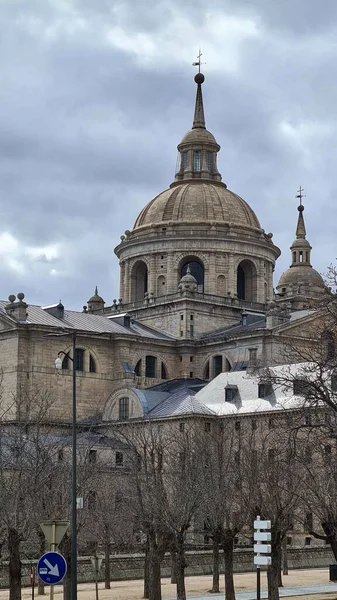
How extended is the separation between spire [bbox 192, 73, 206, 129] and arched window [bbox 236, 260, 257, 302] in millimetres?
19605

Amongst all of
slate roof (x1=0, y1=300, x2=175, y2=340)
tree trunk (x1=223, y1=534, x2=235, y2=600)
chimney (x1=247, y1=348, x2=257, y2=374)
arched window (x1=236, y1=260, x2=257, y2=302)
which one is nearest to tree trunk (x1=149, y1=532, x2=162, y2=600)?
tree trunk (x1=223, y1=534, x2=235, y2=600)

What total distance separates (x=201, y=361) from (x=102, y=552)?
4754 cm

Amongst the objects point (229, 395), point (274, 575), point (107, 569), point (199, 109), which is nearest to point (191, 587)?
point (107, 569)

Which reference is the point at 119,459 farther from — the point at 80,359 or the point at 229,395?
the point at 80,359

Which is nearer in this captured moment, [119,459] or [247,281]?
[119,459]

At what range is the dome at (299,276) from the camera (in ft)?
515

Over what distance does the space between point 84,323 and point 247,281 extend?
21.9m

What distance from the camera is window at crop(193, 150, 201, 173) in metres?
147

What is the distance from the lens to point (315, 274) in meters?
159

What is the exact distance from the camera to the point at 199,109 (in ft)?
503

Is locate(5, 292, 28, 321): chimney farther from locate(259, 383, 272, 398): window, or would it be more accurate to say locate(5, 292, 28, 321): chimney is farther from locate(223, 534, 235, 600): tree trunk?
locate(223, 534, 235, 600): tree trunk

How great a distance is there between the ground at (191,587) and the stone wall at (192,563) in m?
1.12

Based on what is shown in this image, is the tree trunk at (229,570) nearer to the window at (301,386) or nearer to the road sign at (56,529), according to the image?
the window at (301,386)

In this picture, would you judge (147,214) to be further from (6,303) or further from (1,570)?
(1,570)
